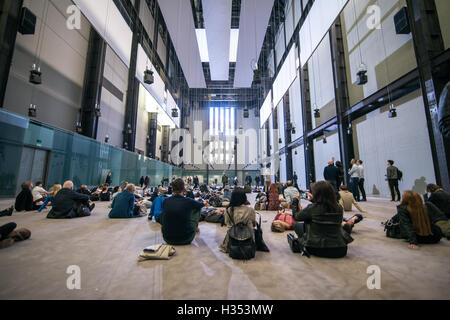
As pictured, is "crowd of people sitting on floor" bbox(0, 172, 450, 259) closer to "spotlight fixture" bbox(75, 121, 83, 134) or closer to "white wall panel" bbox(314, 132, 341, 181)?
"white wall panel" bbox(314, 132, 341, 181)

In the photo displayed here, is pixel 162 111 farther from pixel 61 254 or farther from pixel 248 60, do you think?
pixel 61 254

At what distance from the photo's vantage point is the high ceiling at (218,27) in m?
11.0

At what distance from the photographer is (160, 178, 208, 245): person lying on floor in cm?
251

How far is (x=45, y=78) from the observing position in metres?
8.10

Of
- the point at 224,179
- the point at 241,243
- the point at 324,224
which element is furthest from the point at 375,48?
the point at 224,179

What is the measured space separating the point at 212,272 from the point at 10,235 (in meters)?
2.90

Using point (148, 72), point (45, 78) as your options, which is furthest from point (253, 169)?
point (45, 78)

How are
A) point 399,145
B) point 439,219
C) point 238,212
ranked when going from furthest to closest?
1. point 399,145
2. point 439,219
3. point 238,212

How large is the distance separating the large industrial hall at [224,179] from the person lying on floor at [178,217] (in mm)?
20

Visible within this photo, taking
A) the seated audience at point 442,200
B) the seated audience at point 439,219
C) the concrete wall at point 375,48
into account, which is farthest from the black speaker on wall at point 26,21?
the concrete wall at point 375,48

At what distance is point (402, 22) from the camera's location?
5.69 m

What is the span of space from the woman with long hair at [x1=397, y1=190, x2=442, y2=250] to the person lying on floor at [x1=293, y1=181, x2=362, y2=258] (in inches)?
45.0

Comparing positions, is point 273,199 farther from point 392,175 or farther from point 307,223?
point 307,223

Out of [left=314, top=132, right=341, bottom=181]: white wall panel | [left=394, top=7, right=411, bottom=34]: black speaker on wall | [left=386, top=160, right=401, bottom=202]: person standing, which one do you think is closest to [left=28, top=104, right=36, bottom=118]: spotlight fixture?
[left=386, top=160, right=401, bottom=202]: person standing
